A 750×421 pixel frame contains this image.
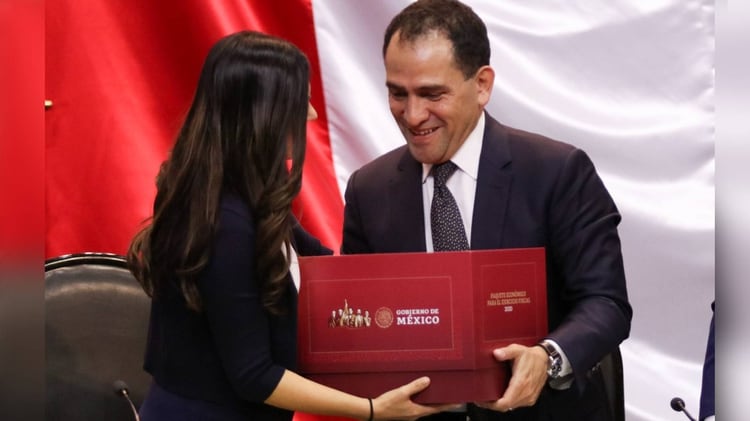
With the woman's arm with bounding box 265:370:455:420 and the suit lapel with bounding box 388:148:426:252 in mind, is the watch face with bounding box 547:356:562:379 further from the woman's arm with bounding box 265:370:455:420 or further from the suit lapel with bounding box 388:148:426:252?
the suit lapel with bounding box 388:148:426:252

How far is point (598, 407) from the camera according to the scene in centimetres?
153

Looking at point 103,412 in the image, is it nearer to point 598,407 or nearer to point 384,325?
point 384,325

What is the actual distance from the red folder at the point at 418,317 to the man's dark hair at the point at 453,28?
394mm

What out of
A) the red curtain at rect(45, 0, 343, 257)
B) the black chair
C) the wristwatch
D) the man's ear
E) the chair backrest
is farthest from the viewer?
the red curtain at rect(45, 0, 343, 257)

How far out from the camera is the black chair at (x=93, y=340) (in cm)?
195

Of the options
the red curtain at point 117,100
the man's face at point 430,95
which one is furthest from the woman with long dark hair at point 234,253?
the red curtain at point 117,100

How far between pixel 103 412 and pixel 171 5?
3.76ft

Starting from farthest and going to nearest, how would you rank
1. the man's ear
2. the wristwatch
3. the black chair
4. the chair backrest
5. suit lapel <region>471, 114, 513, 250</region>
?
the black chair
the chair backrest
the man's ear
suit lapel <region>471, 114, 513, 250</region>
the wristwatch

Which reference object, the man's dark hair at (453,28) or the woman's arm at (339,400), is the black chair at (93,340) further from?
the man's dark hair at (453,28)

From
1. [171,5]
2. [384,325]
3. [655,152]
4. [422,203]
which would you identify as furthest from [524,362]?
[171,5]

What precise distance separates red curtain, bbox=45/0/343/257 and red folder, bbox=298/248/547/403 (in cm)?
118

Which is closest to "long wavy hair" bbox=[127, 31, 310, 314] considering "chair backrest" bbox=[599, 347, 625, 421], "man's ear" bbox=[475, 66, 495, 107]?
"man's ear" bbox=[475, 66, 495, 107]

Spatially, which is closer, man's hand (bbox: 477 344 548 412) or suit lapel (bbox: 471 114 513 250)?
man's hand (bbox: 477 344 548 412)

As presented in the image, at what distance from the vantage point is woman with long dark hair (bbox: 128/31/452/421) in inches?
49.8
